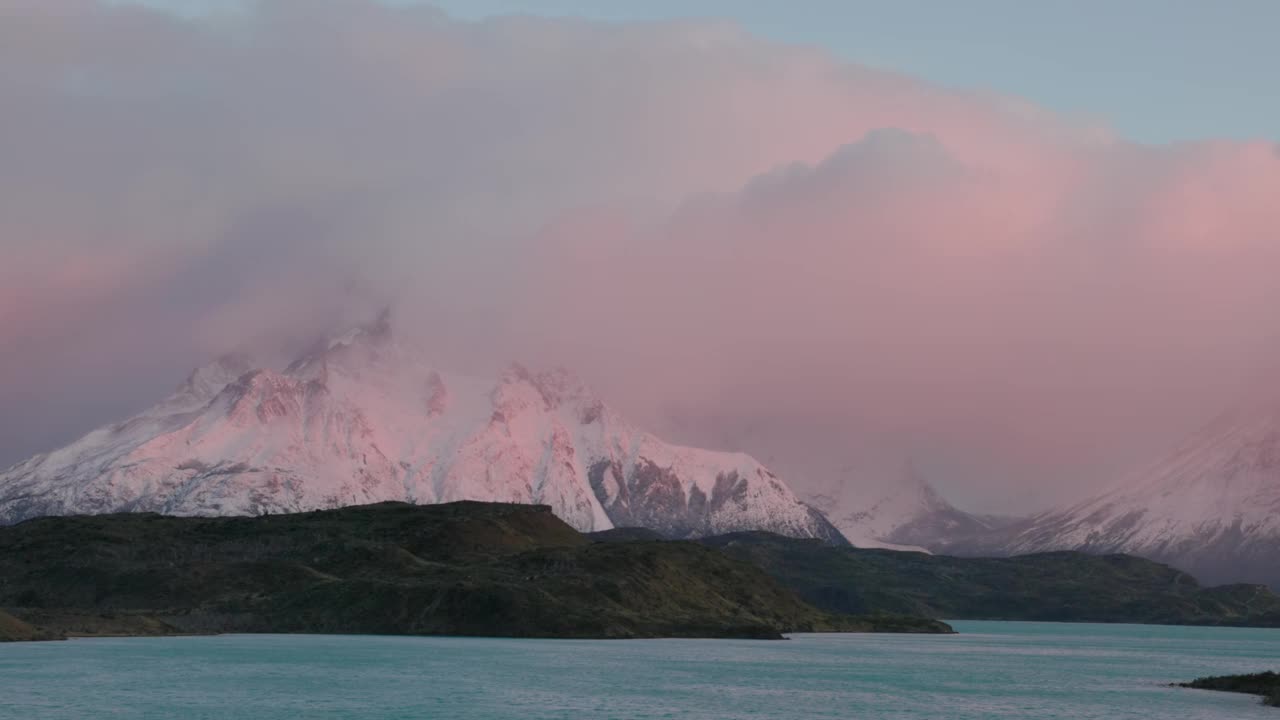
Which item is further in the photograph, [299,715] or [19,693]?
[19,693]

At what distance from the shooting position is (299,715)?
17612cm

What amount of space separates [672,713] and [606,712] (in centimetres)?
760

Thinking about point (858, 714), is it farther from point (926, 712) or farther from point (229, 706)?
point (229, 706)

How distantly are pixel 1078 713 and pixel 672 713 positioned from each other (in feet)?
169

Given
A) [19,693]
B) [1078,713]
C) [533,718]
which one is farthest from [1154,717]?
[19,693]

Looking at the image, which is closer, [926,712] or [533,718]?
[533,718]

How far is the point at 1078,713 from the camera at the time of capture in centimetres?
19900

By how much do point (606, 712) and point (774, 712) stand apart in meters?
21.4

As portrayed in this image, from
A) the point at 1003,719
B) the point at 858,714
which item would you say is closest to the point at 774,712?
the point at 858,714

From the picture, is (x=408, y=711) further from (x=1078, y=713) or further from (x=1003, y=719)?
(x=1078, y=713)

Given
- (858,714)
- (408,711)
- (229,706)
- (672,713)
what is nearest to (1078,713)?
(858,714)

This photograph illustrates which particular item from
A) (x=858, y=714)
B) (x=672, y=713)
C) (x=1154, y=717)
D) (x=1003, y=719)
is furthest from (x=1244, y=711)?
(x=672, y=713)

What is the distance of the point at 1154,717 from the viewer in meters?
190

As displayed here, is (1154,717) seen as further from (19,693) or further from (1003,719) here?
(19,693)
